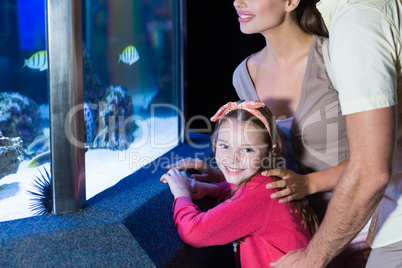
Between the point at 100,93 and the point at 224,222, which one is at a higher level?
the point at 100,93

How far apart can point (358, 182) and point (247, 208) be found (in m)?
0.47

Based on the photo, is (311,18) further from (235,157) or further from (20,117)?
(20,117)

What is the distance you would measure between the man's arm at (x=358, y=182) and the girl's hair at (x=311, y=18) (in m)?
0.84

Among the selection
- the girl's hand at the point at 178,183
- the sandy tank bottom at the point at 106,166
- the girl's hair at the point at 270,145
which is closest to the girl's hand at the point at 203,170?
the girl's hand at the point at 178,183

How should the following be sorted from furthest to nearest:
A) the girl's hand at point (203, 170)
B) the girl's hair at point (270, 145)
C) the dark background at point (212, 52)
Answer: the dark background at point (212, 52), the girl's hand at point (203, 170), the girl's hair at point (270, 145)

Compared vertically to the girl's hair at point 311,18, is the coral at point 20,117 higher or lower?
lower

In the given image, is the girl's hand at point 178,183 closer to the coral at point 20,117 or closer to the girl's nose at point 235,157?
the girl's nose at point 235,157

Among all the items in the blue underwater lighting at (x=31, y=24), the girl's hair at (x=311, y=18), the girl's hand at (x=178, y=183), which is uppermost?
the girl's hair at (x=311, y=18)

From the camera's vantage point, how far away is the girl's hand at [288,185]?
4.24 feet

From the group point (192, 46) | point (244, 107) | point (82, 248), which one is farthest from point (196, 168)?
point (192, 46)

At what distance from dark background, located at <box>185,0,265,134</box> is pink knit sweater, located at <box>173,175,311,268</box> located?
1572 mm

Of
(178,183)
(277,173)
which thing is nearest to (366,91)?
(277,173)

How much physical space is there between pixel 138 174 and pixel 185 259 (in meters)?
0.53

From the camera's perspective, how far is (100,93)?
4.87 ft
